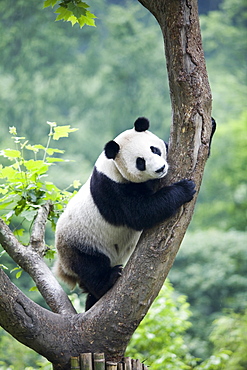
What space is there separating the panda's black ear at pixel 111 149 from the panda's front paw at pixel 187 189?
0.43 meters

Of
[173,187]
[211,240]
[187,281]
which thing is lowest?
[187,281]

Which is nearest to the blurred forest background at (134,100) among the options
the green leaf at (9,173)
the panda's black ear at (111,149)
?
the green leaf at (9,173)

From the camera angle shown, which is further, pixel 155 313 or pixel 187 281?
pixel 187 281

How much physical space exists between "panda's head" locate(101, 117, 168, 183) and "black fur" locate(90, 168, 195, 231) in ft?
0.21

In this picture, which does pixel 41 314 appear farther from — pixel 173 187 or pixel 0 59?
pixel 0 59

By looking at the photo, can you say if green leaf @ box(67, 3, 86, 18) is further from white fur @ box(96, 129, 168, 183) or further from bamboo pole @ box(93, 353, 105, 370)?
bamboo pole @ box(93, 353, 105, 370)

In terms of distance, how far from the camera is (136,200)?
2.53m

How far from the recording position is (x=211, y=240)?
35.4 ft

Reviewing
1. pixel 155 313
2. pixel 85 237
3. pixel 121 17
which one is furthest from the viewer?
pixel 121 17

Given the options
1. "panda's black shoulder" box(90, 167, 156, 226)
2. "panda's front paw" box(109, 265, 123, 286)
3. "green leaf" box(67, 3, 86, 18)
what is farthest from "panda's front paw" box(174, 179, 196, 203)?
"green leaf" box(67, 3, 86, 18)

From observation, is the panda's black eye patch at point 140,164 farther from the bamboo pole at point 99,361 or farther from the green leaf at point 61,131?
the bamboo pole at point 99,361

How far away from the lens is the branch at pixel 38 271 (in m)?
2.70

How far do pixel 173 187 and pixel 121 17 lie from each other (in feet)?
52.9

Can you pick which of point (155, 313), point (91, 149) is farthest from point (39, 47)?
point (155, 313)
